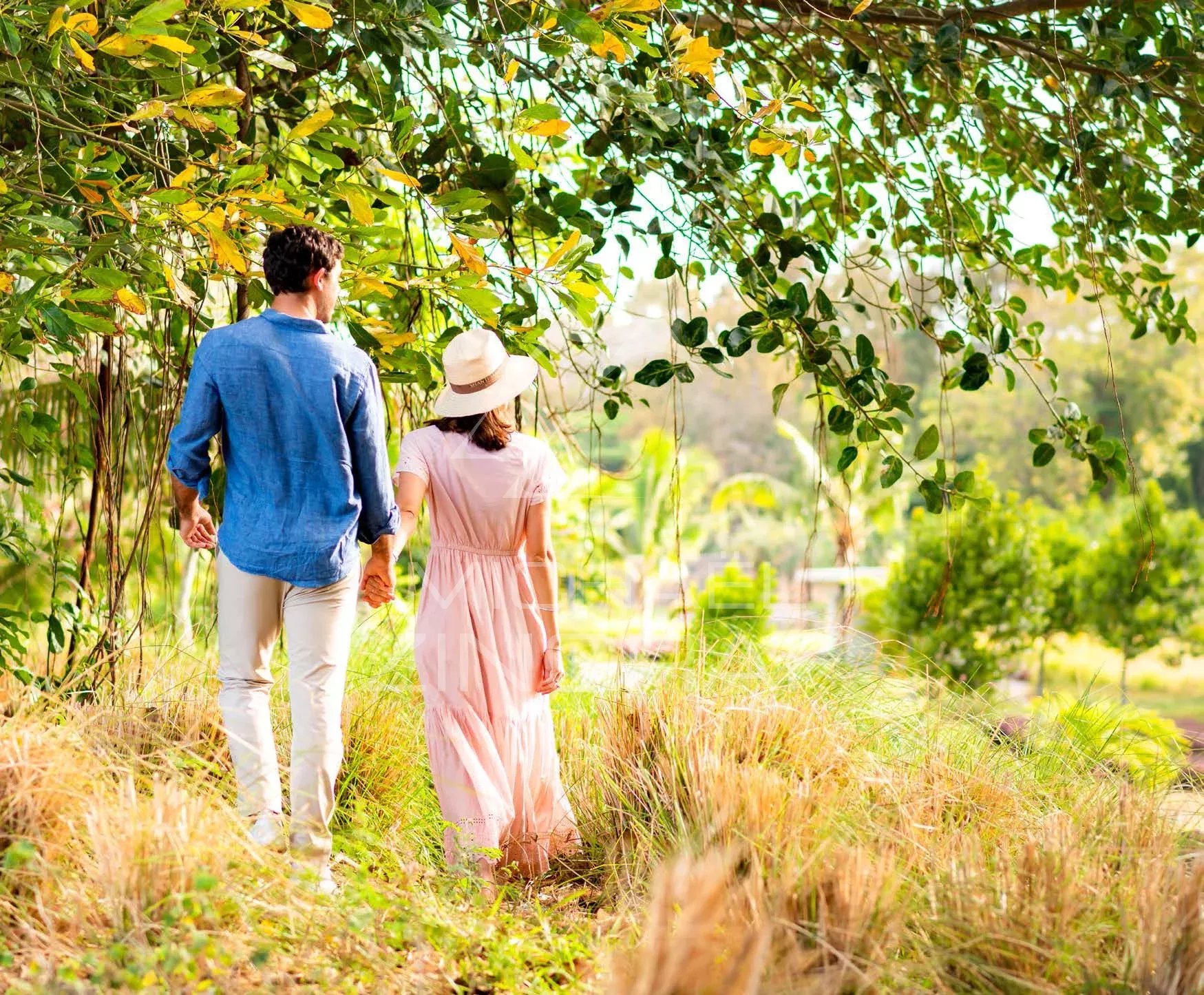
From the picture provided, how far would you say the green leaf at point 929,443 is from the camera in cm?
283

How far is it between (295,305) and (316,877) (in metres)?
1.36

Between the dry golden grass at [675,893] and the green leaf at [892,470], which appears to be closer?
the dry golden grass at [675,893]

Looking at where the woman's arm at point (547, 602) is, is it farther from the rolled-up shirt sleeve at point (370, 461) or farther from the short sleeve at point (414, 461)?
the rolled-up shirt sleeve at point (370, 461)

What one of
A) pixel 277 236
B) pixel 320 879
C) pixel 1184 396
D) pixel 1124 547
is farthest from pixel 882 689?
pixel 1184 396

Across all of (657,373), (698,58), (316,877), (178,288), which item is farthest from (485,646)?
(698,58)

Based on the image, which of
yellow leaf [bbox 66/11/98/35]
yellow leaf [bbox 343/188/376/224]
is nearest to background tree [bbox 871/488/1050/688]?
yellow leaf [bbox 343/188/376/224]

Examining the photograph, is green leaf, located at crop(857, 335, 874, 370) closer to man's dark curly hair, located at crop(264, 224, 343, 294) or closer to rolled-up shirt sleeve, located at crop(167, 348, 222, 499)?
man's dark curly hair, located at crop(264, 224, 343, 294)

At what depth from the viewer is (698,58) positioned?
8.73 feet

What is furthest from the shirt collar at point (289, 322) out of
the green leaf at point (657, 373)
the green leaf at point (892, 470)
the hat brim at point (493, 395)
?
the green leaf at point (892, 470)

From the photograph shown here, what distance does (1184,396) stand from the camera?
32.0m

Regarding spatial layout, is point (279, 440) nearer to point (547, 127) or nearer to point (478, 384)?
point (478, 384)

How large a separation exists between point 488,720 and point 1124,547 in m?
15.5

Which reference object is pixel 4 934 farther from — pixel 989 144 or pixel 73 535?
pixel 73 535

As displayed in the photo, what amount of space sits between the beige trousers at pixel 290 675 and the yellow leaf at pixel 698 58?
1.49m
